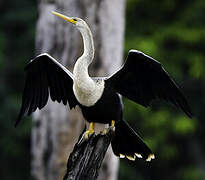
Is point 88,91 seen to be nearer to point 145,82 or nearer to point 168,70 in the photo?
point 145,82

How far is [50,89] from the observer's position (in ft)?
13.8

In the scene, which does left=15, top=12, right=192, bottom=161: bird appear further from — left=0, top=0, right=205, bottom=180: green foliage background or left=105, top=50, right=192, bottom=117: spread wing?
left=0, top=0, right=205, bottom=180: green foliage background

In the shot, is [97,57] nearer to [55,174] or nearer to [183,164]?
[55,174]

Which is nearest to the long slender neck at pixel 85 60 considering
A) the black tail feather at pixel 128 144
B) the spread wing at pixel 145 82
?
the spread wing at pixel 145 82

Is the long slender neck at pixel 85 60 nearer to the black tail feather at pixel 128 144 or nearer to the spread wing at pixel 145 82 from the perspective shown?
the spread wing at pixel 145 82

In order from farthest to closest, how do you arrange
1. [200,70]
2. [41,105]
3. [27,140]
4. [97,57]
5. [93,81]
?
[27,140]
[200,70]
[97,57]
[41,105]
[93,81]

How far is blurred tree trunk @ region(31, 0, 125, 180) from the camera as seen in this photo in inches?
236

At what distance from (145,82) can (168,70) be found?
622 cm

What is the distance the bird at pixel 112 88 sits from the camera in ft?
11.9

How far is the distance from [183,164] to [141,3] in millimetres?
4181

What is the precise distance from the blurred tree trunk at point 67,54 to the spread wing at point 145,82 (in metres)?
2.25

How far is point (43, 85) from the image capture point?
420 centimetres

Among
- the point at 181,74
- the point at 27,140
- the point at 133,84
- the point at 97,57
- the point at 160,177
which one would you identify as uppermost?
the point at 133,84

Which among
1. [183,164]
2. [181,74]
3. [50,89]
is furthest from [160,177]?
[50,89]
